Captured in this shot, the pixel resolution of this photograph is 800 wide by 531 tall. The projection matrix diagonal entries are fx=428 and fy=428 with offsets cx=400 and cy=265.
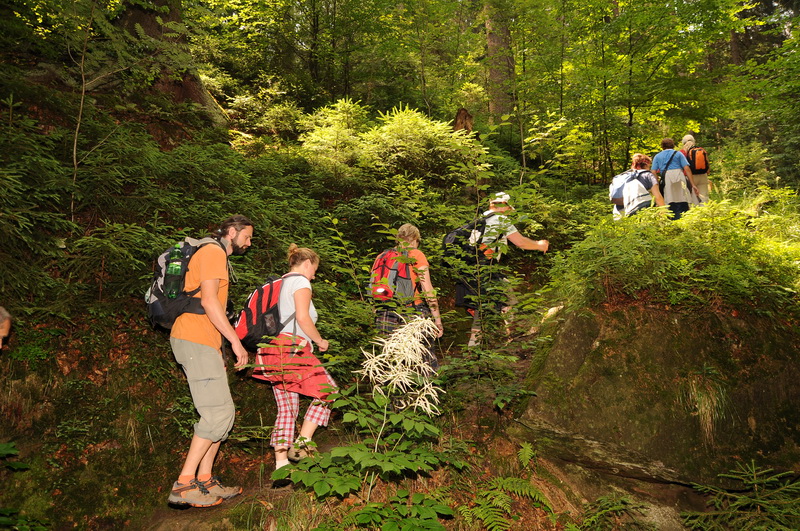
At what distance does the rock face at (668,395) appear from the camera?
392cm

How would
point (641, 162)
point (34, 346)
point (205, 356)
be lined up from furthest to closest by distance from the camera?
1. point (641, 162)
2. point (34, 346)
3. point (205, 356)

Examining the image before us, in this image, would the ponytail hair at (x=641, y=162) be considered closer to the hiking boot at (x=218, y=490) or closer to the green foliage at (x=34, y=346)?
the hiking boot at (x=218, y=490)

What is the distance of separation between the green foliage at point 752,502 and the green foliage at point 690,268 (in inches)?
63.2

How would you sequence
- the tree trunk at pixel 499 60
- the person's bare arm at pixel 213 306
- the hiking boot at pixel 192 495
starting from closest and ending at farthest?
the person's bare arm at pixel 213 306 < the hiking boot at pixel 192 495 < the tree trunk at pixel 499 60

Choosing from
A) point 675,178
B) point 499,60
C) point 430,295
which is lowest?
point 430,295

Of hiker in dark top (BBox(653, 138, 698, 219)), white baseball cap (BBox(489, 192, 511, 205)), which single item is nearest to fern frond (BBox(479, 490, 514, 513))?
white baseball cap (BBox(489, 192, 511, 205))

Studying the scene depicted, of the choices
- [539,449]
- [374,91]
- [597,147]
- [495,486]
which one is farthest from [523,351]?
[374,91]

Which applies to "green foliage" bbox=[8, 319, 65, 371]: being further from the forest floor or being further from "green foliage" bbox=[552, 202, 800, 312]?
"green foliage" bbox=[552, 202, 800, 312]

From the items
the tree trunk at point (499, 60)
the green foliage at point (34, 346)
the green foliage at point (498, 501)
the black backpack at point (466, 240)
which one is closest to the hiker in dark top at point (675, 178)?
the black backpack at point (466, 240)

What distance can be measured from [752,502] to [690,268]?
2169 millimetres

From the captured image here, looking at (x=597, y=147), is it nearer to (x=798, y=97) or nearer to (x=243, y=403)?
(x=798, y=97)

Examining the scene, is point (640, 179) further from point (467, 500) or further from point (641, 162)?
point (467, 500)

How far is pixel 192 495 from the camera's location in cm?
366

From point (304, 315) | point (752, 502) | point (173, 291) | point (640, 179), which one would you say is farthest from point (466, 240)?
point (640, 179)
